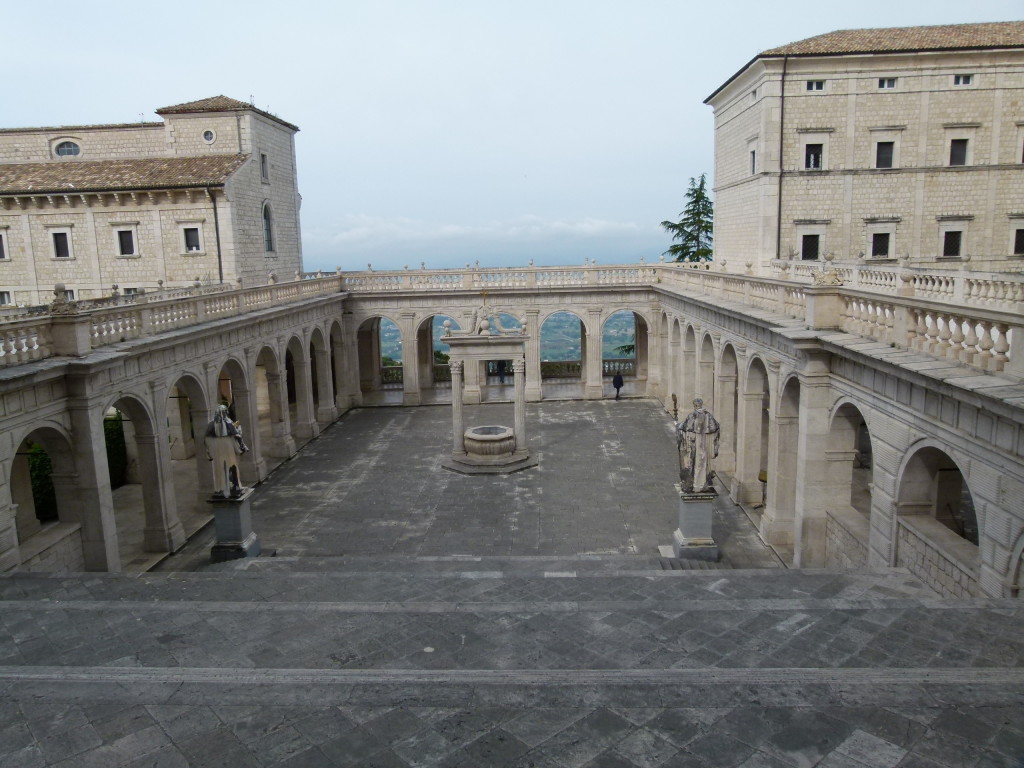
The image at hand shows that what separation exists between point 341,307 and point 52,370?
902 inches

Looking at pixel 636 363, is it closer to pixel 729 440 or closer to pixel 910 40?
pixel 729 440

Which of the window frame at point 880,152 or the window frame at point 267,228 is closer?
the window frame at point 880,152

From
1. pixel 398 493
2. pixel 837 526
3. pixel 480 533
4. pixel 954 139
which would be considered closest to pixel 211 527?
pixel 398 493

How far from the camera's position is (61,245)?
1280 inches

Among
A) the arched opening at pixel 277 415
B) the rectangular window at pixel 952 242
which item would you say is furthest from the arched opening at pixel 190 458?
the rectangular window at pixel 952 242

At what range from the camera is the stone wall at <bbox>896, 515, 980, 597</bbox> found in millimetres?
10141

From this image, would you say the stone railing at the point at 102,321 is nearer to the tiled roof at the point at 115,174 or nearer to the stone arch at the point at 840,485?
the tiled roof at the point at 115,174

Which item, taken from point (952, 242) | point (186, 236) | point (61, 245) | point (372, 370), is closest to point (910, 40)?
point (952, 242)

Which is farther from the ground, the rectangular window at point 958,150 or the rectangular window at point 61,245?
the rectangular window at point 958,150

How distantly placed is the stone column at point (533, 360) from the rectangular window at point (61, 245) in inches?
820

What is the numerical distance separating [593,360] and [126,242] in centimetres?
2202

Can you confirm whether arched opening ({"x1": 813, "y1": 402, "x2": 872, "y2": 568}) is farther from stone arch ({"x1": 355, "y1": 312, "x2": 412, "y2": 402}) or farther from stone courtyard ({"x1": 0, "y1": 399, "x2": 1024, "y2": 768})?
stone arch ({"x1": 355, "y1": 312, "x2": 412, "y2": 402})

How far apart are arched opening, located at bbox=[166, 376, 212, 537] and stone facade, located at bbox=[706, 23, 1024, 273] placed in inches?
906

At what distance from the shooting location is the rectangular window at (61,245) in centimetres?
3238
